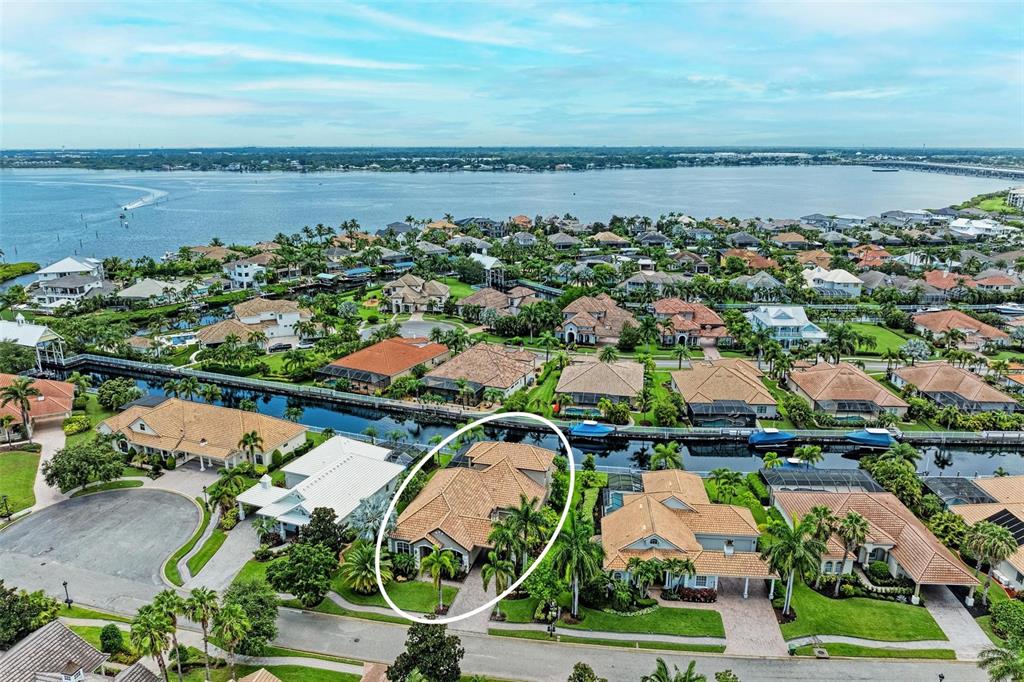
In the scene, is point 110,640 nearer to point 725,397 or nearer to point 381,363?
point 381,363

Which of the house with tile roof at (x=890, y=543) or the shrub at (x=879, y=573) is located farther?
the shrub at (x=879, y=573)

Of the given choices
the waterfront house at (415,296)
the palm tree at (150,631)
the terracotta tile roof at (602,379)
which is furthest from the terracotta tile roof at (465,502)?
the waterfront house at (415,296)

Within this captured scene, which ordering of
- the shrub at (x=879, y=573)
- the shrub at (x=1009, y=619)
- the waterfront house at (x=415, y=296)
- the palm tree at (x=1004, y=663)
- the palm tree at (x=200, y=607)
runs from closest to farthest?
the palm tree at (x=1004, y=663)
the palm tree at (x=200, y=607)
the shrub at (x=1009, y=619)
the shrub at (x=879, y=573)
the waterfront house at (x=415, y=296)

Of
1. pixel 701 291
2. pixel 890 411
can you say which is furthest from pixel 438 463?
pixel 701 291

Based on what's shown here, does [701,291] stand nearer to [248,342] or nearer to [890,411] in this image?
[890,411]

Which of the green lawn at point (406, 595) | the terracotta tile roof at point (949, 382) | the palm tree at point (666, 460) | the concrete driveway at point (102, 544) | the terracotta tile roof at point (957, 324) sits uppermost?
the terracotta tile roof at point (957, 324)

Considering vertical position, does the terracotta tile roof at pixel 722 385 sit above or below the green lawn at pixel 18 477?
above

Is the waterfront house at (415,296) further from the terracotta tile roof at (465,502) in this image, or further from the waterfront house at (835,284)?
the waterfront house at (835,284)
